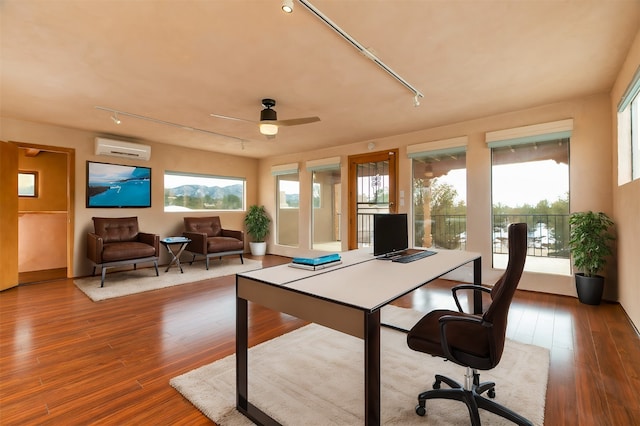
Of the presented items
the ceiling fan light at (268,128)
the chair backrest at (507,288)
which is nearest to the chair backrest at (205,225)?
the ceiling fan light at (268,128)

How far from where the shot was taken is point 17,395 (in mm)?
1922

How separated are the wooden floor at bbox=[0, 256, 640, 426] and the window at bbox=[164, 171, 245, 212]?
292cm

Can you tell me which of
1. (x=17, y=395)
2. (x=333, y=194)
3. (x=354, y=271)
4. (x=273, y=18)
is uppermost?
(x=273, y=18)

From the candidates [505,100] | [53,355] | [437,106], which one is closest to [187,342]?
[53,355]

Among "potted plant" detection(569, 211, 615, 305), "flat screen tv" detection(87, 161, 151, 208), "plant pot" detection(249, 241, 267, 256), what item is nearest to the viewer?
"potted plant" detection(569, 211, 615, 305)

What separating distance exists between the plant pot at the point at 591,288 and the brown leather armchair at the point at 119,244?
20.4 ft

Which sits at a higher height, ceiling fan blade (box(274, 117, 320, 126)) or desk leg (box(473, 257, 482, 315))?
ceiling fan blade (box(274, 117, 320, 126))

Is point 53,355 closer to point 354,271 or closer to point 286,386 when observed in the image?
point 286,386

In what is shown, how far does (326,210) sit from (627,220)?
4903mm

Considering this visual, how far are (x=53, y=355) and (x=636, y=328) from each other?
5133 millimetres

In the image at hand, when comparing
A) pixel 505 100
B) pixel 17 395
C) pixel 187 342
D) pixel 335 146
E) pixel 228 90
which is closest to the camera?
pixel 17 395

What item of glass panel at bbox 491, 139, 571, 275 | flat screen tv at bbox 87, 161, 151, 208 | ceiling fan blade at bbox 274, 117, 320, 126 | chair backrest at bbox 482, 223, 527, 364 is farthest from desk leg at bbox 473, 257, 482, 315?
flat screen tv at bbox 87, 161, 151, 208

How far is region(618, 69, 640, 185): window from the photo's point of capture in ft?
9.91

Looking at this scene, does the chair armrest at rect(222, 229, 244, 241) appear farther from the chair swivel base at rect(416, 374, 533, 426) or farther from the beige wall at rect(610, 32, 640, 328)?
the beige wall at rect(610, 32, 640, 328)
